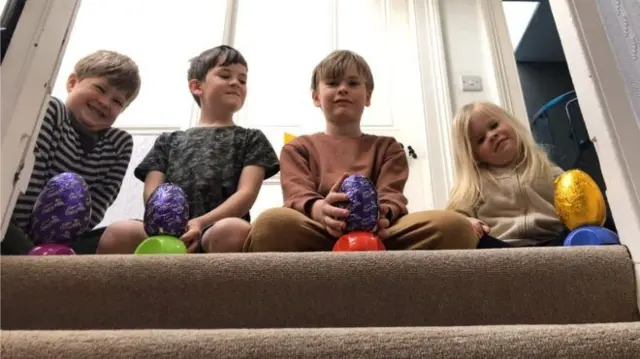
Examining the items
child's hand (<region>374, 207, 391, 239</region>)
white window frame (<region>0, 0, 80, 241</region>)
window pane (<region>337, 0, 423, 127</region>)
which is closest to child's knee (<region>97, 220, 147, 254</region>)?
white window frame (<region>0, 0, 80, 241</region>)

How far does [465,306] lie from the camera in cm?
69

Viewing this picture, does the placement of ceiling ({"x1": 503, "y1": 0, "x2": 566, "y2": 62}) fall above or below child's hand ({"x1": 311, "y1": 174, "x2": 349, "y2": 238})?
above

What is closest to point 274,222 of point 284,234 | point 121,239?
point 284,234

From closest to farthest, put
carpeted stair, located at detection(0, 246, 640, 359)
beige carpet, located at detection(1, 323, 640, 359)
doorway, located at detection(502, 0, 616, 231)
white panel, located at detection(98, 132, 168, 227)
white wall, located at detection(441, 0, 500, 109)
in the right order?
beige carpet, located at detection(1, 323, 640, 359) → carpeted stair, located at detection(0, 246, 640, 359) → white panel, located at detection(98, 132, 168, 227) → white wall, located at detection(441, 0, 500, 109) → doorway, located at detection(502, 0, 616, 231)

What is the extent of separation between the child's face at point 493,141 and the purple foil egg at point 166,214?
797mm

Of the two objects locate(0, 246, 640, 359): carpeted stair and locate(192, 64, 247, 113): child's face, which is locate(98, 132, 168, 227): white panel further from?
locate(0, 246, 640, 359): carpeted stair

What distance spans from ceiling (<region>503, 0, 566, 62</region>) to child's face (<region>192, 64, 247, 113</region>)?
2.30m

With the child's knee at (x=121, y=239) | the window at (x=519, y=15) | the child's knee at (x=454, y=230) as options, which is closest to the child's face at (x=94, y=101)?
the child's knee at (x=121, y=239)

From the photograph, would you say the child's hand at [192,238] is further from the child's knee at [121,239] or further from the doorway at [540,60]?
the doorway at [540,60]

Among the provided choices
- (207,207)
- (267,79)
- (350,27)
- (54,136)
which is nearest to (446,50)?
(350,27)

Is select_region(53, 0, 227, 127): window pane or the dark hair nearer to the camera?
the dark hair

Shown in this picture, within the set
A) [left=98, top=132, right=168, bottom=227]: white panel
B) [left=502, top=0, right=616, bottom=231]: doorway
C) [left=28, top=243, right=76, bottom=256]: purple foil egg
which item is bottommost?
[left=28, top=243, right=76, bottom=256]: purple foil egg

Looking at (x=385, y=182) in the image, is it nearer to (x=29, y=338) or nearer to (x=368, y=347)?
(x=368, y=347)

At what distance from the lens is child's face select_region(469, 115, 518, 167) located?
4.54 feet
